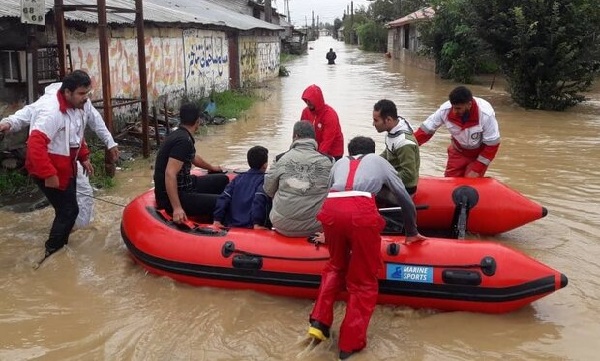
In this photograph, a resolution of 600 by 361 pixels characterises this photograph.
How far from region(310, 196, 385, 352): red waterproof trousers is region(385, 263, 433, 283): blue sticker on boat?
373mm

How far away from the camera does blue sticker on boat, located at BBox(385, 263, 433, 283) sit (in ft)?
14.3

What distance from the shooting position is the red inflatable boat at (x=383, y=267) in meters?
4.30

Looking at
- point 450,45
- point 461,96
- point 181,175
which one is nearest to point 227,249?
point 181,175

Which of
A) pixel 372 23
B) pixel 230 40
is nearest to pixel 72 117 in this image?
pixel 230 40

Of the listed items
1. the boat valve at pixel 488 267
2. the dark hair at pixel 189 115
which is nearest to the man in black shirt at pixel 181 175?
the dark hair at pixel 189 115

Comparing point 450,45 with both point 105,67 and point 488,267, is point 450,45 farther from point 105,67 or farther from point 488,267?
point 488,267

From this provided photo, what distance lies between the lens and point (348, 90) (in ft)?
70.4

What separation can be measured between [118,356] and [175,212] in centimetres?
138

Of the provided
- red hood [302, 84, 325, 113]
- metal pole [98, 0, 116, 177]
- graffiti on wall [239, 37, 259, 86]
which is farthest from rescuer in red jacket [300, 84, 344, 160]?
graffiti on wall [239, 37, 259, 86]

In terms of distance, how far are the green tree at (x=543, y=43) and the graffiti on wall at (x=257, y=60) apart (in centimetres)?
852

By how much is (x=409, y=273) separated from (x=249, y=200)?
61.5 inches

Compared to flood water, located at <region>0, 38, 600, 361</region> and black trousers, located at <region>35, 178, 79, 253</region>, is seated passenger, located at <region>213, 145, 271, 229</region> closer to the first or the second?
flood water, located at <region>0, 38, 600, 361</region>

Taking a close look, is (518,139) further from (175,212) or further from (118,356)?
(118,356)

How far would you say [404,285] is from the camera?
14.4 feet
